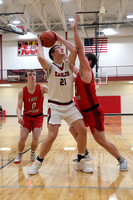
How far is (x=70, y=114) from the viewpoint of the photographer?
293 centimetres

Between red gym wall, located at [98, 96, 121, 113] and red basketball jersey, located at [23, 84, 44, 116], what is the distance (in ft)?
50.5

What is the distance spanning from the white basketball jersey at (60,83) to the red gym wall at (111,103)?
16.2 metres

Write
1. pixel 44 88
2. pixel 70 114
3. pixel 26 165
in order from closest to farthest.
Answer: pixel 70 114 < pixel 26 165 < pixel 44 88

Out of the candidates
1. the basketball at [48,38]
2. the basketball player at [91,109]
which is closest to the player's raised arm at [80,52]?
the basketball player at [91,109]

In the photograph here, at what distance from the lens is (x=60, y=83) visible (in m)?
2.92

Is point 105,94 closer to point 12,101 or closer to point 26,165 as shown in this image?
point 12,101

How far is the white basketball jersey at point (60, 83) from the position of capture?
2.93 m

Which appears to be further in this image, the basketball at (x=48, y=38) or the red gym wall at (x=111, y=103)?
the red gym wall at (x=111, y=103)

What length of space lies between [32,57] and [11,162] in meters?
17.6

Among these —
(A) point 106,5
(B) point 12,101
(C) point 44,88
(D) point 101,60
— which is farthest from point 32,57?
(C) point 44,88

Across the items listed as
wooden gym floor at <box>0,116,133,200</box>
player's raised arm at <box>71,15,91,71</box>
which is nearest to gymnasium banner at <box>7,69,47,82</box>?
wooden gym floor at <box>0,116,133,200</box>

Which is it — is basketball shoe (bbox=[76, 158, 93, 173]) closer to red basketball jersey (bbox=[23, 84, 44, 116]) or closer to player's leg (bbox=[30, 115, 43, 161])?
player's leg (bbox=[30, 115, 43, 161])

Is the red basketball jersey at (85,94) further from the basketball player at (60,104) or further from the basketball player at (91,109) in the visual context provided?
the basketball player at (60,104)

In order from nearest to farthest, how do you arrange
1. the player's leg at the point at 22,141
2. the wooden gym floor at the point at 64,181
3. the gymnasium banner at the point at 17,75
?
the wooden gym floor at the point at 64,181, the player's leg at the point at 22,141, the gymnasium banner at the point at 17,75
